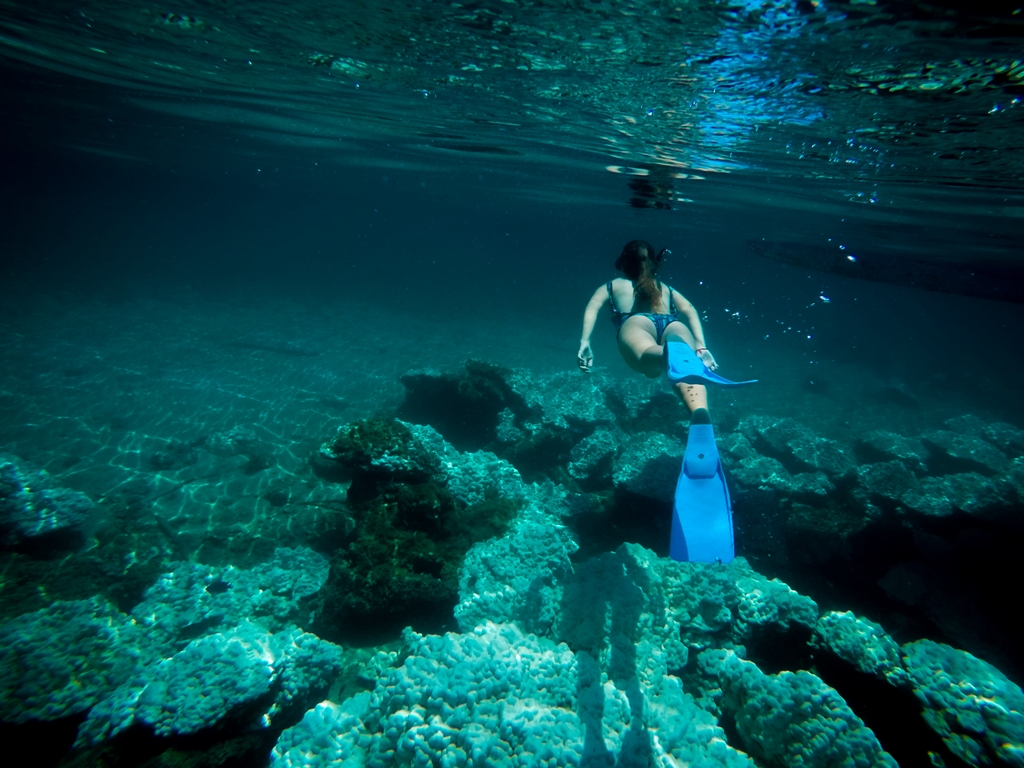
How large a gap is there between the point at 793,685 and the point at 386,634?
4217 millimetres

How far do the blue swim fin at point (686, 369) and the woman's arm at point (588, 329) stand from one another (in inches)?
36.6

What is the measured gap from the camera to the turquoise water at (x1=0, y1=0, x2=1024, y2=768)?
12.2 ft

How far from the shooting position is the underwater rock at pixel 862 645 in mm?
Result: 4016

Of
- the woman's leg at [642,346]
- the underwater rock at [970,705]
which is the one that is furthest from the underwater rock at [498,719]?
the woman's leg at [642,346]

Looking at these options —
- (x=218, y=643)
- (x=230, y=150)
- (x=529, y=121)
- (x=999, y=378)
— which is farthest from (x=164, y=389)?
(x=999, y=378)

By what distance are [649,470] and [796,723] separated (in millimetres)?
4124

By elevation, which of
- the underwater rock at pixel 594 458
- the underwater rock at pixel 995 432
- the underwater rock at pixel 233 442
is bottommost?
the underwater rock at pixel 233 442

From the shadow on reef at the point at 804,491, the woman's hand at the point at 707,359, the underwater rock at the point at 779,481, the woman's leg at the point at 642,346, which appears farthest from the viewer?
the underwater rock at the point at 779,481

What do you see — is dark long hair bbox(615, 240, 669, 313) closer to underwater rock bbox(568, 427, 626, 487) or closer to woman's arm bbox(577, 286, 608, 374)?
woman's arm bbox(577, 286, 608, 374)

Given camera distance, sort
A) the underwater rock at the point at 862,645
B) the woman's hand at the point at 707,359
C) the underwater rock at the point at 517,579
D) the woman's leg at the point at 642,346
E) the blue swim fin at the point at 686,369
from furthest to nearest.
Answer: the woman's hand at the point at 707,359
the woman's leg at the point at 642,346
the underwater rock at the point at 517,579
the blue swim fin at the point at 686,369
the underwater rock at the point at 862,645

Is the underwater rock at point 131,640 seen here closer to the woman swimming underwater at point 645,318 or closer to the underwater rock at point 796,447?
the woman swimming underwater at point 645,318

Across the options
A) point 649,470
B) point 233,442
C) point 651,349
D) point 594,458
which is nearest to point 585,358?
point 651,349

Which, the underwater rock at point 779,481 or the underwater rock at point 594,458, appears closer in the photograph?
the underwater rock at point 779,481

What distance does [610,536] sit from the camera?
7.47 metres
